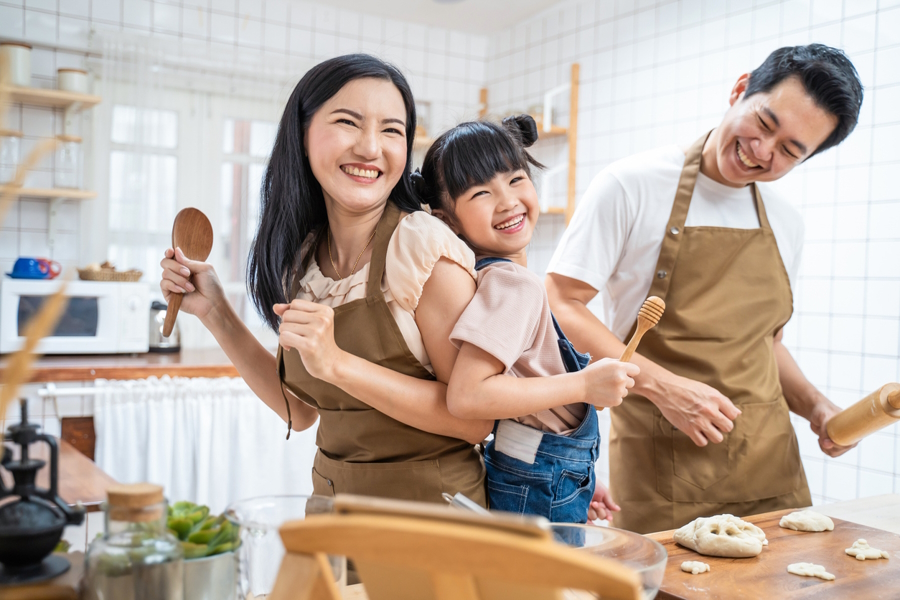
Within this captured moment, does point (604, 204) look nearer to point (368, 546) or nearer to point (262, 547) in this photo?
point (262, 547)

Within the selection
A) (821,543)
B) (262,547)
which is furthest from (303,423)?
(821,543)

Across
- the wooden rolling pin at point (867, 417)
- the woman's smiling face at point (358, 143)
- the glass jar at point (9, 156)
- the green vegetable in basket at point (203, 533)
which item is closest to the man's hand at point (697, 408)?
the wooden rolling pin at point (867, 417)

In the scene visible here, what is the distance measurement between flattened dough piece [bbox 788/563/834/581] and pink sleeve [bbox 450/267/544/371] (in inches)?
17.9

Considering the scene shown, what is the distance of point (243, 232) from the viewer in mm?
4062

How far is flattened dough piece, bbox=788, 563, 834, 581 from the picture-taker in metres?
0.97

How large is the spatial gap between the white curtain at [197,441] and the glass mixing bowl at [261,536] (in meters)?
2.16

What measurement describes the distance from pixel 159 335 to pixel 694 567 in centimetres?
281

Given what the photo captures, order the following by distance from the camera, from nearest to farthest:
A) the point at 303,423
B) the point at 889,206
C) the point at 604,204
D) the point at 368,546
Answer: the point at 368,546, the point at 303,423, the point at 604,204, the point at 889,206

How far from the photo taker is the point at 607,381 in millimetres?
980

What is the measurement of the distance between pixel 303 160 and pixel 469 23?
12.0ft

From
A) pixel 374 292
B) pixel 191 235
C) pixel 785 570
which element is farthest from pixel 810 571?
pixel 191 235

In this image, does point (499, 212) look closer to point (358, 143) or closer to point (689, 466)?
point (358, 143)

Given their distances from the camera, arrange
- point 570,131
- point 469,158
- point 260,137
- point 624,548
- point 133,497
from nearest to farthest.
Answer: point 133,497
point 624,548
point 469,158
point 570,131
point 260,137

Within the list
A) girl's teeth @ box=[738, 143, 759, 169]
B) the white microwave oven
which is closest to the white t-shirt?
girl's teeth @ box=[738, 143, 759, 169]
